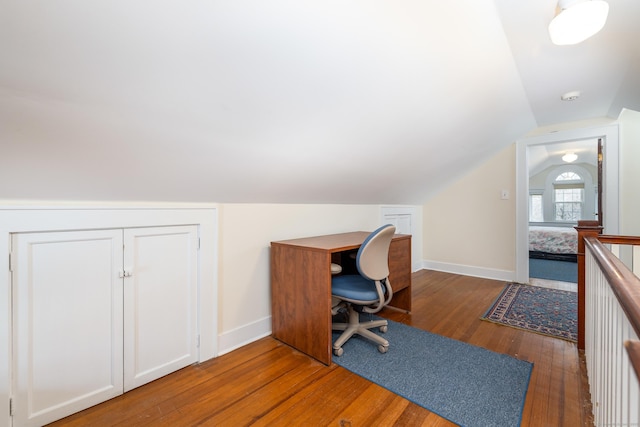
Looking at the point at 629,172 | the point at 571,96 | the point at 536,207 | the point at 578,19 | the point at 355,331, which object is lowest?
the point at 355,331

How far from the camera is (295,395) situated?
1.51m

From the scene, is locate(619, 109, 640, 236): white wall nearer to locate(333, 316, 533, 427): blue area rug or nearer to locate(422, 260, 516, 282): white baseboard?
locate(422, 260, 516, 282): white baseboard

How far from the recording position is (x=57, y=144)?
109cm

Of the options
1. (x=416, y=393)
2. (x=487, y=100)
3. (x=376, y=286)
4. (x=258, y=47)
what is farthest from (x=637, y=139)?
(x=258, y=47)

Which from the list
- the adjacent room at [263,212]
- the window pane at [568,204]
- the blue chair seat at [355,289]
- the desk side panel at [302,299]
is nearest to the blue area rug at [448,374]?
the adjacent room at [263,212]

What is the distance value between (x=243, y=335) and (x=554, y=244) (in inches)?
216

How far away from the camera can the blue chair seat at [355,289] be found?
73.3 inches

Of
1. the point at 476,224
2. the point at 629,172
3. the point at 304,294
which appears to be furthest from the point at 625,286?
the point at 476,224

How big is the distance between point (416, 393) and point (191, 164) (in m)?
1.72

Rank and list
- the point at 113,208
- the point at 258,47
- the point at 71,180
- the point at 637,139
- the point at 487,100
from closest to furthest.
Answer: the point at 258,47, the point at 71,180, the point at 113,208, the point at 487,100, the point at 637,139

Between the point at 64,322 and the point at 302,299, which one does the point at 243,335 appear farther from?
the point at 64,322

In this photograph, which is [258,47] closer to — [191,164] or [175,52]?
[175,52]

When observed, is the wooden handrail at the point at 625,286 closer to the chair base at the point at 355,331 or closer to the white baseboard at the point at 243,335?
the chair base at the point at 355,331

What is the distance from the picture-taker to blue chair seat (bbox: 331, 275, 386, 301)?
1.86 metres
